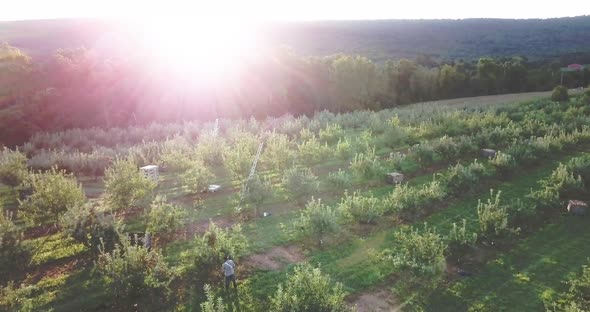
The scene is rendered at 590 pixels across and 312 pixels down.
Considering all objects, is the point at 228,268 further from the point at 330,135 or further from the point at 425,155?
the point at 330,135

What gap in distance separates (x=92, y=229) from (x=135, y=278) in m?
3.40

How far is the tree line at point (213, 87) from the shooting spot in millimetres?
48188

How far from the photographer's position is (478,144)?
2920cm

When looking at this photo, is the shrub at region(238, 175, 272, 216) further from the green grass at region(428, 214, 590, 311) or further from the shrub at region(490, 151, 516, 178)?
the shrub at region(490, 151, 516, 178)

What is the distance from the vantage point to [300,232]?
17438 millimetres

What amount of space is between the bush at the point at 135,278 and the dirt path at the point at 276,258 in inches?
122

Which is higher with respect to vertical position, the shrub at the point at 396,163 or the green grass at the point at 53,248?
the green grass at the point at 53,248

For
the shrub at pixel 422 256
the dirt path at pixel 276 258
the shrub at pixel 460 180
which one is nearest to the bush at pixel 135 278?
the dirt path at pixel 276 258

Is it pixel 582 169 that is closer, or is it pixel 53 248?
pixel 53 248

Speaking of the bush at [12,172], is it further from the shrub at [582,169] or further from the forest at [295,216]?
the shrub at [582,169]

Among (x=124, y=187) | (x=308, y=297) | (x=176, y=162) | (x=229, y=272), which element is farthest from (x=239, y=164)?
(x=308, y=297)

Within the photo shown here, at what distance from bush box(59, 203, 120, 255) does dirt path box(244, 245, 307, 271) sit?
14.6ft

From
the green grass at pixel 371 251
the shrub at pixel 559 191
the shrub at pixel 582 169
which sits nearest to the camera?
the green grass at pixel 371 251

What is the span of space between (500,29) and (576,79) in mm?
114325
